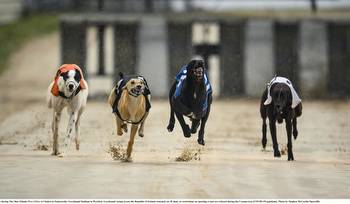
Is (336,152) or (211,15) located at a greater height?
(211,15)

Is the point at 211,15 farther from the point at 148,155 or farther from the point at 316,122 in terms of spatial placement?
the point at 148,155

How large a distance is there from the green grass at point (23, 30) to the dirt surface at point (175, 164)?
1883cm

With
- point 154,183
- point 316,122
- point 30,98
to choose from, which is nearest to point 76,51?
point 30,98

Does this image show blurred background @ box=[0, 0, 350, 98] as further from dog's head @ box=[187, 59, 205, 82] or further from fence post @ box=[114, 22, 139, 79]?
dog's head @ box=[187, 59, 205, 82]

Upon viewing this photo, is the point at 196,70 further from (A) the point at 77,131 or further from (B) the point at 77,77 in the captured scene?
(A) the point at 77,131

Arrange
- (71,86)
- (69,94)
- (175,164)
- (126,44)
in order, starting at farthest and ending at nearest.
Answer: (126,44)
(175,164)
(69,94)
(71,86)

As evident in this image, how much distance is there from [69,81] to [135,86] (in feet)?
3.55

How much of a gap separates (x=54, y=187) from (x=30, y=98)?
16193 mm

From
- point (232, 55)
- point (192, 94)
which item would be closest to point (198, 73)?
point (192, 94)

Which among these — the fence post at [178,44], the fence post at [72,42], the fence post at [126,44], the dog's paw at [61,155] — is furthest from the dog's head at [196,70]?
the fence post at [178,44]

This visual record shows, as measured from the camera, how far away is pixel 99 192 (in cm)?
1277

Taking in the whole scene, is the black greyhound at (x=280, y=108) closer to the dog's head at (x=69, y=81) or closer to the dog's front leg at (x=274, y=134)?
the dog's front leg at (x=274, y=134)

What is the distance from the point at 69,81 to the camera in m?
13.5

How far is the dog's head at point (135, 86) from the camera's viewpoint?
41.8ft
